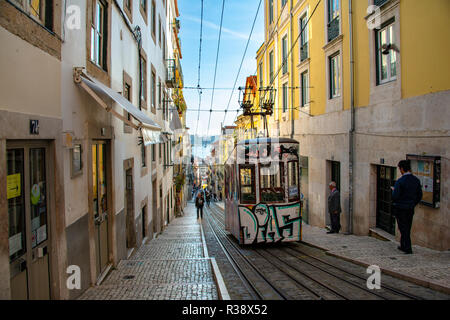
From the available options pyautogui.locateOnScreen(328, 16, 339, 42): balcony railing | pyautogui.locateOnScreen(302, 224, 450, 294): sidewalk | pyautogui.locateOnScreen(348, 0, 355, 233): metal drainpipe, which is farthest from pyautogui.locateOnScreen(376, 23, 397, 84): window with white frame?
pyautogui.locateOnScreen(302, 224, 450, 294): sidewalk

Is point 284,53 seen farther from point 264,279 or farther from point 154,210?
point 264,279

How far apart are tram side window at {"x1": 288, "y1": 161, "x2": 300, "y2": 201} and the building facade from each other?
3.84m

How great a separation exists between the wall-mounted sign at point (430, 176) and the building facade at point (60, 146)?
6.41 meters

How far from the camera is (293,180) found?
10.0 meters

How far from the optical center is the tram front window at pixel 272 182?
32.4 feet

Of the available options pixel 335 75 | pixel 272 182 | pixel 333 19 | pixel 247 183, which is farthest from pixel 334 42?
pixel 247 183

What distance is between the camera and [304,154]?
17.5 m

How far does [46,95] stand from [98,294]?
329 cm

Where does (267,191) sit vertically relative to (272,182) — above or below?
below

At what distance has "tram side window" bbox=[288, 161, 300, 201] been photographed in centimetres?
996

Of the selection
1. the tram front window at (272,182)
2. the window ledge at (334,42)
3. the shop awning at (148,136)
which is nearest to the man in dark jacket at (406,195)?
the tram front window at (272,182)
